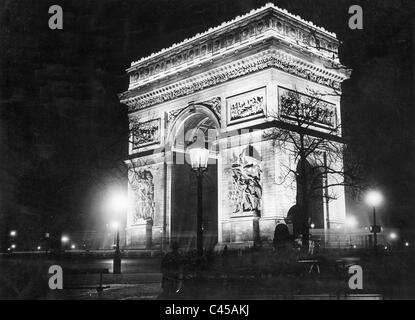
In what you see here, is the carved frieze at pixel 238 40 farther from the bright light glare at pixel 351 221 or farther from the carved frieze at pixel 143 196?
the bright light glare at pixel 351 221

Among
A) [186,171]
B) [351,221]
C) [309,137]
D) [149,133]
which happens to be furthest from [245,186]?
[351,221]

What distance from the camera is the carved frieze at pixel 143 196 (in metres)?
36.5

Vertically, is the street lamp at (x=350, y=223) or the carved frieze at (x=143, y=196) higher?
the carved frieze at (x=143, y=196)

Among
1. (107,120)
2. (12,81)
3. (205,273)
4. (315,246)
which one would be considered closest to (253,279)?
(205,273)

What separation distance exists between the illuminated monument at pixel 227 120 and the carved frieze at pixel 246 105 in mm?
58

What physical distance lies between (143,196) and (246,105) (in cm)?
1073

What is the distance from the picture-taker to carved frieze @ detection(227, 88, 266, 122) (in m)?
29.6

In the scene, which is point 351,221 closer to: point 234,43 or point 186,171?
point 186,171

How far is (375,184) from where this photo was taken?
2409 cm

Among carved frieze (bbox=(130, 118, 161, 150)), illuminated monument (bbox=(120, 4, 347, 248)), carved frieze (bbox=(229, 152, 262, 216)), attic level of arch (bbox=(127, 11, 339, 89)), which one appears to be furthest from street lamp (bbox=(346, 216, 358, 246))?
carved frieze (bbox=(130, 118, 161, 150))

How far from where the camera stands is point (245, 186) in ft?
97.9

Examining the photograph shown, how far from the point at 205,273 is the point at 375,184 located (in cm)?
1413

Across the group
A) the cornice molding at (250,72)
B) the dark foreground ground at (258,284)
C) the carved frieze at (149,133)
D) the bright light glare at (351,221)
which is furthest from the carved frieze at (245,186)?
the dark foreground ground at (258,284)
